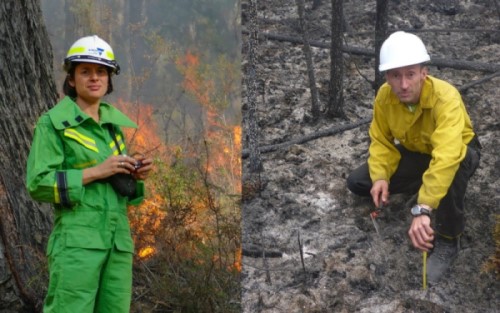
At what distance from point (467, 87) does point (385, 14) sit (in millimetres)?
478

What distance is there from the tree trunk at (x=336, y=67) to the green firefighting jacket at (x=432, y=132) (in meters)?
0.26

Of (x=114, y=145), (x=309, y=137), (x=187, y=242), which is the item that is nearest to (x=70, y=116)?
(x=114, y=145)

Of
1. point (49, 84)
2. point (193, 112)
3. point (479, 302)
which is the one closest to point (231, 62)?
point (193, 112)

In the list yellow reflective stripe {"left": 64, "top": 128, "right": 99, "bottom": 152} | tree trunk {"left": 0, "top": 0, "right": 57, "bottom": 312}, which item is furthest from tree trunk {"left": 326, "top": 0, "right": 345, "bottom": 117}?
tree trunk {"left": 0, "top": 0, "right": 57, "bottom": 312}

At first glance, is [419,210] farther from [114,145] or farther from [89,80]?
[89,80]

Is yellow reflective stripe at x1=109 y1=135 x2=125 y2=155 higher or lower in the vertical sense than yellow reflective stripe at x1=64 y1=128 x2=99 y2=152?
lower

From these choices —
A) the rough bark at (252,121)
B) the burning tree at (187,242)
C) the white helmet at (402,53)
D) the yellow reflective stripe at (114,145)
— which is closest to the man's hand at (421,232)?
the white helmet at (402,53)

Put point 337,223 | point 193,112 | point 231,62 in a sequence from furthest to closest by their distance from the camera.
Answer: point 231,62
point 193,112
point 337,223

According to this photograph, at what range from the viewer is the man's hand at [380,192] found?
2.84 meters

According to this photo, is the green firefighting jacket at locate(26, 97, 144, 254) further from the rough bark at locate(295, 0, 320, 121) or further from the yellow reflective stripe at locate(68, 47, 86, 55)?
the rough bark at locate(295, 0, 320, 121)

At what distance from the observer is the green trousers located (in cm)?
208

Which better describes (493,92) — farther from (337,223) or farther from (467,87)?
(337,223)

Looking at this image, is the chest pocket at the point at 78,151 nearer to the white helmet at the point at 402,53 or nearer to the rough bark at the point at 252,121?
the rough bark at the point at 252,121

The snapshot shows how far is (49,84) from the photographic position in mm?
3203
